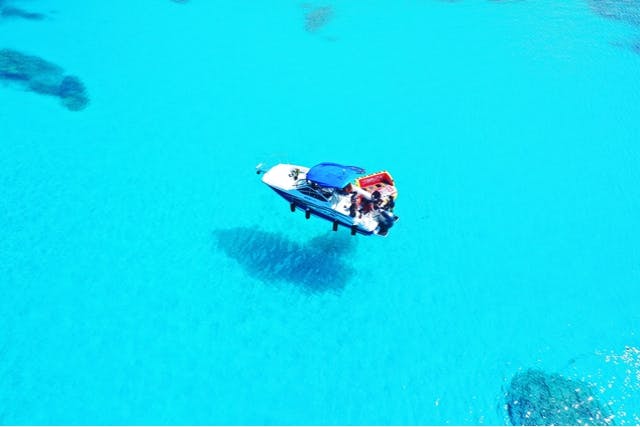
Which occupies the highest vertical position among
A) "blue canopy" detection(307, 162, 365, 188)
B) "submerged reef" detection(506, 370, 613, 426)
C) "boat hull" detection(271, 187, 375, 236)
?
"blue canopy" detection(307, 162, 365, 188)

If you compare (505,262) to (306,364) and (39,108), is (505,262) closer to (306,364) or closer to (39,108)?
(306,364)

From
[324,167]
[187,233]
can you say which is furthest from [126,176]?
[324,167]

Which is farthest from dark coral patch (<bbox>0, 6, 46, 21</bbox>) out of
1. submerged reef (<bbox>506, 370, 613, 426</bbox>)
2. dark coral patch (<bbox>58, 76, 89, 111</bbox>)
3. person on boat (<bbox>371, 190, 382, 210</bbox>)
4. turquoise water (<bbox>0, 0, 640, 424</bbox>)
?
submerged reef (<bbox>506, 370, 613, 426</bbox>)

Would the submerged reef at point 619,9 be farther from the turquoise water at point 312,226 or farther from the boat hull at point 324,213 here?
the boat hull at point 324,213

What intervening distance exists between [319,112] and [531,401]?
81.5 feet

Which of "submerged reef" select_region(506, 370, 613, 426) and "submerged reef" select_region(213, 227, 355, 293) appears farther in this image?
"submerged reef" select_region(213, 227, 355, 293)

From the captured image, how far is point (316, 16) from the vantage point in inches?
1922

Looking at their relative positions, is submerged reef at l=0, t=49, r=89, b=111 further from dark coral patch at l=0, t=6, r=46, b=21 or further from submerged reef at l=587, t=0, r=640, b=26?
submerged reef at l=587, t=0, r=640, b=26

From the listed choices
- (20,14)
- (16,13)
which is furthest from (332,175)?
(16,13)

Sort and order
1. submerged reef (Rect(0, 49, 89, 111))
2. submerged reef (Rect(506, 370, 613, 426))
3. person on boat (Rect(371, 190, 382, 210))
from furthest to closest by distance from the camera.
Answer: submerged reef (Rect(0, 49, 89, 111))
person on boat (Rect(371, 190, 382, 210))
submerged reef (Rect(506, 370, 613, 426))

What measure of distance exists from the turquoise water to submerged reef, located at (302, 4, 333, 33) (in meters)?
0.46

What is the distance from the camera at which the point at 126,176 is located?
33500 mm

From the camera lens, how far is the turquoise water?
23.7 metres

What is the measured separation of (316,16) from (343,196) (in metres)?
29.0
